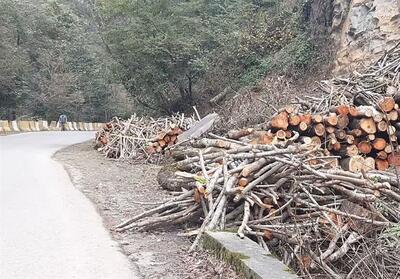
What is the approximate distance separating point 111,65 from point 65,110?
68.0 ft

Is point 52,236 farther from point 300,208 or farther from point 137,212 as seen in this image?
point 300,208

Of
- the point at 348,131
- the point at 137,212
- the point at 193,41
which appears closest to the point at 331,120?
the point at 348,131

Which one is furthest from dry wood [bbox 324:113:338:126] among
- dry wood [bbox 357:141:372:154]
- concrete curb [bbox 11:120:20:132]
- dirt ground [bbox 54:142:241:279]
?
concrete curb [bbox 11:120:20:132]

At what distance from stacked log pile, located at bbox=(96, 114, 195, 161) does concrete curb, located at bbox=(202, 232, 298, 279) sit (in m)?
10.2

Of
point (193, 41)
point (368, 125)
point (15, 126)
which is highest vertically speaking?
point (193, 41)

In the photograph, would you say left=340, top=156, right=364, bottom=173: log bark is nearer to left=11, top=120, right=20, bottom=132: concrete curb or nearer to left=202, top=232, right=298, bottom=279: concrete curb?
left=202, top=232, right=298, bottom=279: concrete curb

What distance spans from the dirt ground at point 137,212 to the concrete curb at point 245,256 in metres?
0.12

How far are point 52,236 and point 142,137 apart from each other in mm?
10407

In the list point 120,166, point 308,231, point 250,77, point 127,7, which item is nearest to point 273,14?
point 250,77

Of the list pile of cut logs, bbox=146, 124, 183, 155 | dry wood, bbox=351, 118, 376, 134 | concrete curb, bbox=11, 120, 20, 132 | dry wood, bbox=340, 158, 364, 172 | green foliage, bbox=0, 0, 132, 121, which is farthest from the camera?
green foliage, bbox=0, 0, 132, 121

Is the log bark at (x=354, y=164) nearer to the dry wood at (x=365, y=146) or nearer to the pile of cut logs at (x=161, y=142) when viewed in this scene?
the dry wood at (x=365, y=146)

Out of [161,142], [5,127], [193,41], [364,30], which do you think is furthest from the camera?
[5,127]

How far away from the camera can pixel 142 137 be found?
55.3 ft

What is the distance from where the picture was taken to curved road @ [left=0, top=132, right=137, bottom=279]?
5.29 metres
